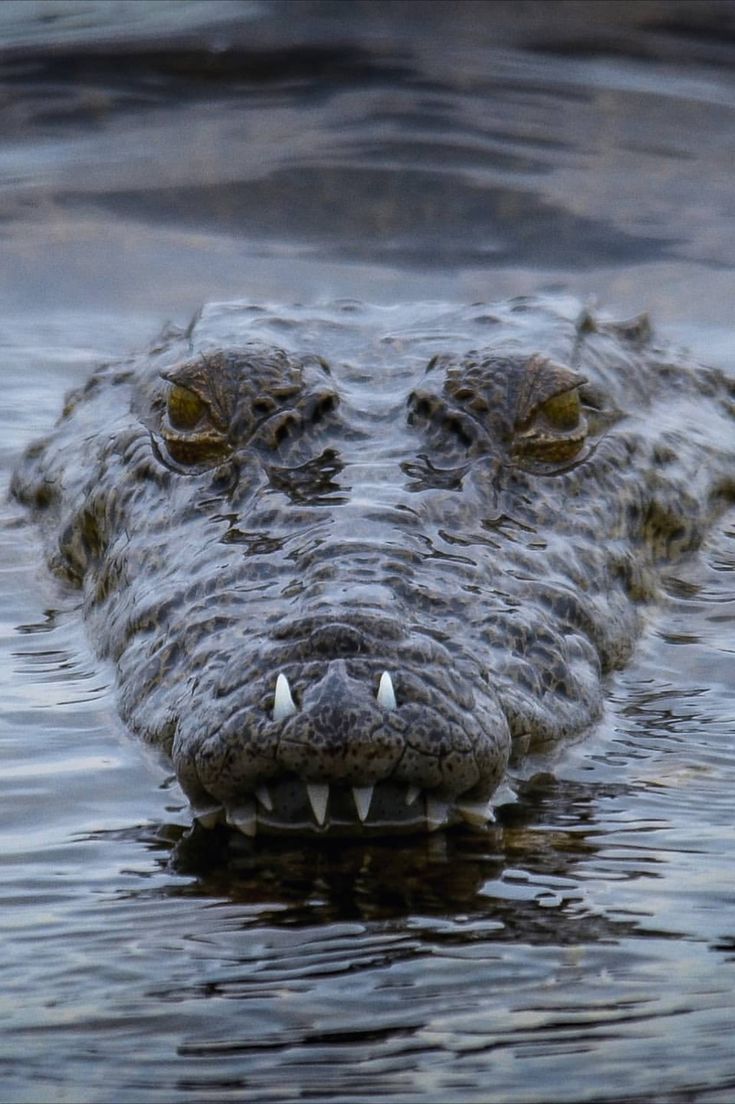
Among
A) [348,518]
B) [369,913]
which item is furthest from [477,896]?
[348,518]

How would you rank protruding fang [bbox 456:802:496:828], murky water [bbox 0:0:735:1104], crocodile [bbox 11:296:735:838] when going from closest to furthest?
1. murky water [bbox 0:0:735:1104]
2. crocodile [bbox 11:296:735:838]
3. protruding fang [bbox 456:802:496:828]

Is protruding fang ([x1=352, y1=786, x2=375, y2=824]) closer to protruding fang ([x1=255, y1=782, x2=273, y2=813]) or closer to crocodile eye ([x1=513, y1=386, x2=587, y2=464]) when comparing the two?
protruding fang ([x1=255, y1=782, x2=273, y2=813])

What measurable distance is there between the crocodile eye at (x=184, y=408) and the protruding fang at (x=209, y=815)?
85.5 inches

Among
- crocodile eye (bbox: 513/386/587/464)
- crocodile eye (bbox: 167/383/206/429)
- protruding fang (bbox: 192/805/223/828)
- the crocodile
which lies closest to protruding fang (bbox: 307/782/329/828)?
the crocodile

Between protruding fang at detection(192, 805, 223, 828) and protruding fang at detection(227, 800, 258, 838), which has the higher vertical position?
protruding fang at detection(227, 800, 258, 838)

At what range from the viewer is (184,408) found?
632 cm

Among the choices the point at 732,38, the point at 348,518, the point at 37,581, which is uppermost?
the point at 732,38

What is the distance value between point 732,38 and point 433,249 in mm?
2150

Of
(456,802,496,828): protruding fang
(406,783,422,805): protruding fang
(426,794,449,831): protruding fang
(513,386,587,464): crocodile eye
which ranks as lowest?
(456,802,496,828): protruding fang

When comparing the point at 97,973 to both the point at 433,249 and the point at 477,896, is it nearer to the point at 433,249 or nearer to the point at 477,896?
the point at 477,896

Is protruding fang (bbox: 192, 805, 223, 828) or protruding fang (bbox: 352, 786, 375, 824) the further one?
protruding fang (bbox: 192, 805, 223, 828)

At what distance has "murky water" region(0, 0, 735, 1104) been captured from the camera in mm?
3375

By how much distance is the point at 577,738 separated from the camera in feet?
16.1

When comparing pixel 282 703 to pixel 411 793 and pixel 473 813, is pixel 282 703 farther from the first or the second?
pixel 473 813
